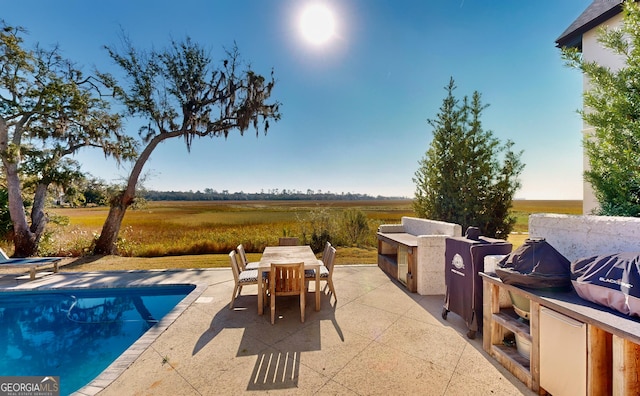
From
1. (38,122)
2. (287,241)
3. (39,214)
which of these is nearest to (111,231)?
(39,214)

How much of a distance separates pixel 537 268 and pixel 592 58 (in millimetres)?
7901

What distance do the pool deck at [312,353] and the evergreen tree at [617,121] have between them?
124 inches

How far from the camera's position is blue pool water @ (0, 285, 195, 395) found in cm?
304

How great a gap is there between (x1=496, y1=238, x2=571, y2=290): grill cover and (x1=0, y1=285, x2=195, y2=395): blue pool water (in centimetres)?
468

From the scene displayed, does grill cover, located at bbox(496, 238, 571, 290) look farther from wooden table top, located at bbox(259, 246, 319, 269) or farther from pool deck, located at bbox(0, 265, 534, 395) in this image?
wooden table top, located at bbox(259, 246, 319, 269)

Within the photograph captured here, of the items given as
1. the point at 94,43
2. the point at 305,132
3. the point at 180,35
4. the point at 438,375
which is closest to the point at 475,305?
the point at 438,375

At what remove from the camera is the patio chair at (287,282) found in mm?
3621

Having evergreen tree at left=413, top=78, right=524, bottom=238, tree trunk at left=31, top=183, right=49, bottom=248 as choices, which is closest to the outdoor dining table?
evergreen tree at left=413, top=78, right=524, bottom=238

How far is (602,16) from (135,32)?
552 inches

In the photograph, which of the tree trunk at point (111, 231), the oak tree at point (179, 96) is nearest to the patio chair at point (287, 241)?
the oak tree at point (179, 96)

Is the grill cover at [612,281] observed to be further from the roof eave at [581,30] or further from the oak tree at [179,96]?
the oak tree at [179,96]

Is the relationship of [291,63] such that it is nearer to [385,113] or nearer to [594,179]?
[385,113]

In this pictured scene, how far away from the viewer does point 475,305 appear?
3.06 metres

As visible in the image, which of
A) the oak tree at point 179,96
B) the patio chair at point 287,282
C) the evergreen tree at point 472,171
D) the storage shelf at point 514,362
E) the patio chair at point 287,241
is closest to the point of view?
the storage shelf at point 514,362
